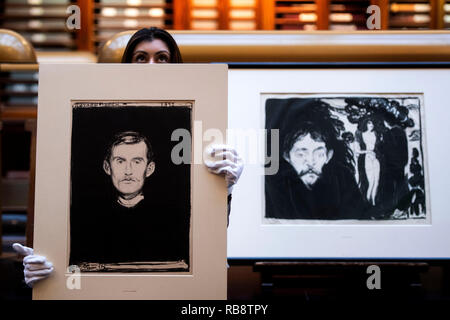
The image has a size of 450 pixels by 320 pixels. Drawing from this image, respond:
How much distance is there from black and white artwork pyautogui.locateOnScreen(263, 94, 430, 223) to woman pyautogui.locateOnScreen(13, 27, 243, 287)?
15.7 inches

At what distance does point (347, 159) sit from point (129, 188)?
30.1 inches

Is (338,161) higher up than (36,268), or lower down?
higher up

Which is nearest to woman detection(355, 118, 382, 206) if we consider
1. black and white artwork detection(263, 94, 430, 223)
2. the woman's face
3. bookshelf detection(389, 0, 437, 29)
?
black and white artwork detection(263, 94, 430, 223)

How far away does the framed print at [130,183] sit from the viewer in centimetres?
82

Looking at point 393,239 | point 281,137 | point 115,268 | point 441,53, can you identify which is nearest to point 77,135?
point 115,268

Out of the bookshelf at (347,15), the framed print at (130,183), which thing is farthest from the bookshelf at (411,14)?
the framed print at (130,183)

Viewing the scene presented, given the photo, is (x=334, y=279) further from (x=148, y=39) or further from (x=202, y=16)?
(x=202, y=16)

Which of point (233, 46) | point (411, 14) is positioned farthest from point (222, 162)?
point (411, 14)

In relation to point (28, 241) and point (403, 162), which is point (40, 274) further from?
point (403, 162)

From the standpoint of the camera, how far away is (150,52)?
3.58 feet

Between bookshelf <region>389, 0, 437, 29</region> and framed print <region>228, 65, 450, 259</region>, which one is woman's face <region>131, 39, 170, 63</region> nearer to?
framed print <region>228, 65, 450, 259</region>
